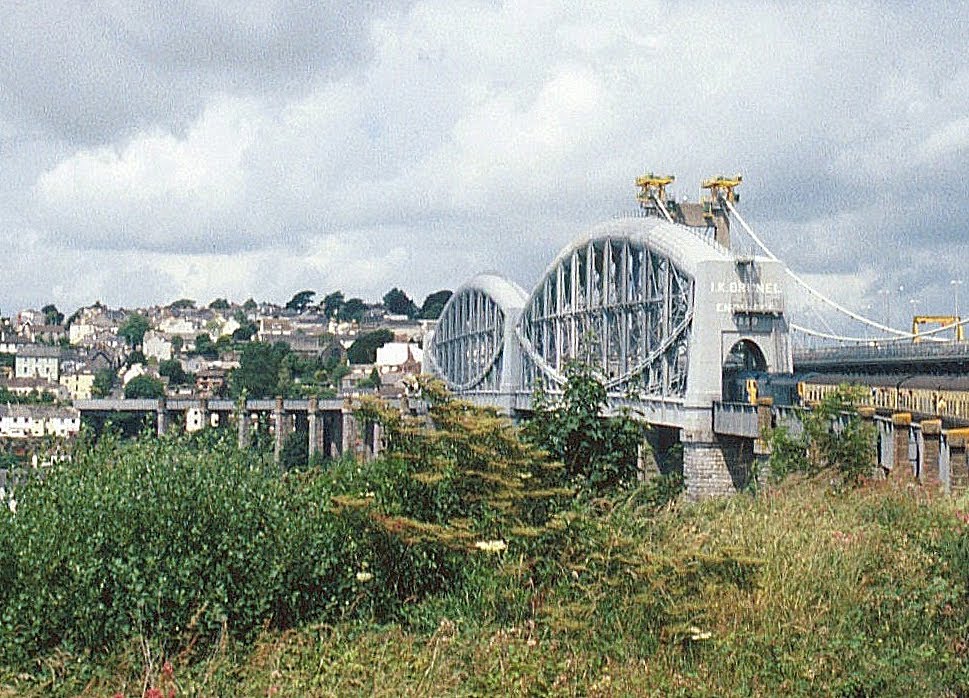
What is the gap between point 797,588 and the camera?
9625mm

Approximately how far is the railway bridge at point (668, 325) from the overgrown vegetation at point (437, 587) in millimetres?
20121

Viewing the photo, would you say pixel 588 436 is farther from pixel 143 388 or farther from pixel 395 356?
pixel 395 356

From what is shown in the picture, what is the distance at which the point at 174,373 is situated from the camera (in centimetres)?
19200

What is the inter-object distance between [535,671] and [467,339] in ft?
302

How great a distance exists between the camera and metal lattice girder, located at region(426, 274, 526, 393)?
A: 88500 mm

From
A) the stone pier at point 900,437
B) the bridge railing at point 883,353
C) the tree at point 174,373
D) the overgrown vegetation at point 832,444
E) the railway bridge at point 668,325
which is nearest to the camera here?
the overgrown vegetation at point 832,444

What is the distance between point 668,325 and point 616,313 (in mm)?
10095

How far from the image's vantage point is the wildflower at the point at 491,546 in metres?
9.62

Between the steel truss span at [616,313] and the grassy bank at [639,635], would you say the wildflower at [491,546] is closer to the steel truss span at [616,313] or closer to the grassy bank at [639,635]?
the grassy bank at [639,635]

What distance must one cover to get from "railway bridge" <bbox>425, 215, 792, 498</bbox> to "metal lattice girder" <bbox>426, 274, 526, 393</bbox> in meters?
1.86

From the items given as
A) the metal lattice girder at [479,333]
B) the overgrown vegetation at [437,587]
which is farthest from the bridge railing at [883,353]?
the overgrown vegetation at [437,587]

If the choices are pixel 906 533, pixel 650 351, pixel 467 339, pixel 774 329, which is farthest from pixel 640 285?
pixel 906 533

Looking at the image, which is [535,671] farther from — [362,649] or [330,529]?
[330,529]

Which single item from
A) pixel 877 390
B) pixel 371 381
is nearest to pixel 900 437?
pixel 877 390
